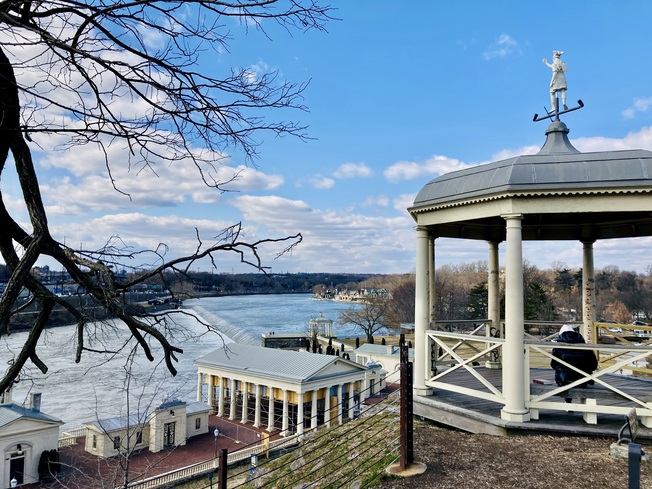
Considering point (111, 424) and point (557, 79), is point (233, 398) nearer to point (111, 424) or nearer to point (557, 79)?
point (111, 424)

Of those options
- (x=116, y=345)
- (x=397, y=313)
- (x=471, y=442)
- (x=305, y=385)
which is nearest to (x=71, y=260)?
(x=471, y=442)

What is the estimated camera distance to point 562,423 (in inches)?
257

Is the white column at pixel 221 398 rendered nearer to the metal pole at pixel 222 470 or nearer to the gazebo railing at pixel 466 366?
the gazebo railing at pixel 466 366

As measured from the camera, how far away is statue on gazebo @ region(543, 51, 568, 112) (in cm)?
831

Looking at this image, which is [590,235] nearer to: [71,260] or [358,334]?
[71,260]

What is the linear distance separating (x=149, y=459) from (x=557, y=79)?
1011 inches

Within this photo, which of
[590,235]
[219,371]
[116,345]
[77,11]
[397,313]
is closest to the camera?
[77,11]

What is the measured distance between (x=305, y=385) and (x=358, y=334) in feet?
170

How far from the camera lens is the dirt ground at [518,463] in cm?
508

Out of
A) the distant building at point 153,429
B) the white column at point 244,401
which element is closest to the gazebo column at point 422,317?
the distant building at point 153,429

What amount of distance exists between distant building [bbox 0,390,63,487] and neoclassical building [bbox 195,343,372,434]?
33.0 feet

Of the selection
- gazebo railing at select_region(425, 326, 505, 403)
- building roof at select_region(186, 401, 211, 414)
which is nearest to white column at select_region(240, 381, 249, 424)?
building roof at select_region(186, 401, 211, 414)

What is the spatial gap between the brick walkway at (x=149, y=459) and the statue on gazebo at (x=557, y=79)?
718 inches

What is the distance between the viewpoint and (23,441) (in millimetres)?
22109
